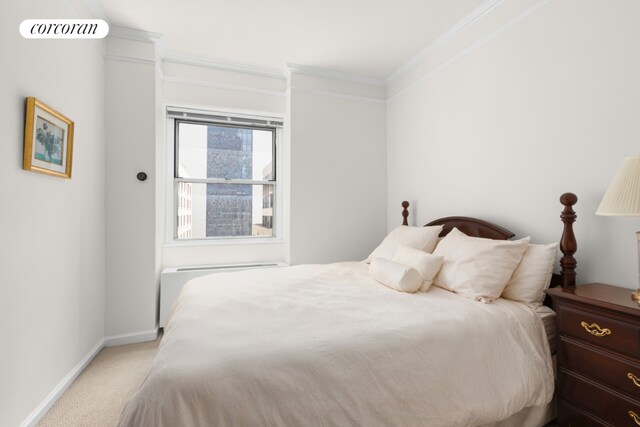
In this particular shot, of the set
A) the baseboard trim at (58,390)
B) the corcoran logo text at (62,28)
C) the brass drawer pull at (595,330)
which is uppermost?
the corcoran logo text at (62,28)

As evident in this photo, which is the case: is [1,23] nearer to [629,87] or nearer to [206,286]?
[206,286]

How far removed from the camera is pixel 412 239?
259 centimetres

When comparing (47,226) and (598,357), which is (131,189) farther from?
(598,357)

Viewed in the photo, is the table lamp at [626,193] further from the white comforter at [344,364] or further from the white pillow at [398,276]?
the white pillow at [398,276]

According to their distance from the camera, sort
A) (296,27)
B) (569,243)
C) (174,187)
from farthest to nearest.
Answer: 1. (174,187)
2. (296,27)
3. (569,243)

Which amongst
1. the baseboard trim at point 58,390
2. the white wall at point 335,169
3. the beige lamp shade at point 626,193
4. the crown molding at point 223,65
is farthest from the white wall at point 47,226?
the beige lamp shade at point 626,193

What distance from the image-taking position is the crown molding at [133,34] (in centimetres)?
270

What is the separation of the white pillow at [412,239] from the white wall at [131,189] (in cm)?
215

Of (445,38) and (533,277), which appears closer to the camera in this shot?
(533,277)

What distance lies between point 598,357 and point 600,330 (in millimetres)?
126

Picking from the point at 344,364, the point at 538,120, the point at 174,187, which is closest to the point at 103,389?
the point at 344,364

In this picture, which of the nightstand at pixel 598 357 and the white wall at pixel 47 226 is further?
the white wall at pixel 47 226

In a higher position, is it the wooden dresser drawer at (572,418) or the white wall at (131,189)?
the white wall at (131,189)

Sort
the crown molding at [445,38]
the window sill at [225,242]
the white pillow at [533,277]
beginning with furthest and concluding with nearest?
the window sill at [225,242] → the crown molding at [445,38] → the white pillow at [533,277]
